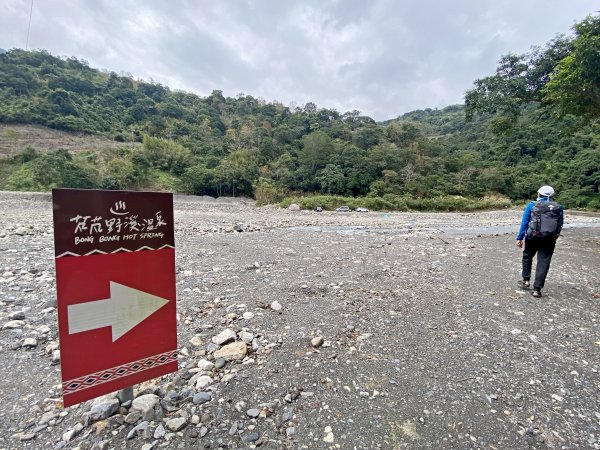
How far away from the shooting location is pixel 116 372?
1759 millimetres

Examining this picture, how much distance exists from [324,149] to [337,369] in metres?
43.4

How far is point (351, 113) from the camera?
2992 inches

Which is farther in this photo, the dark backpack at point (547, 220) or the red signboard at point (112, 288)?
the dark backpack at point (547, 220)

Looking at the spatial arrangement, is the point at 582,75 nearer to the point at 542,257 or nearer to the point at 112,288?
the point at 542,257

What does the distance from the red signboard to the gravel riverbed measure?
0.44 m

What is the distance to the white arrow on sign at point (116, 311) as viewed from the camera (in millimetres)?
1611

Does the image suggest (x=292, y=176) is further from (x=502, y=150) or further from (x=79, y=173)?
(x=502, y=150)

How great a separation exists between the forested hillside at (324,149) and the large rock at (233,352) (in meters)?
9.18

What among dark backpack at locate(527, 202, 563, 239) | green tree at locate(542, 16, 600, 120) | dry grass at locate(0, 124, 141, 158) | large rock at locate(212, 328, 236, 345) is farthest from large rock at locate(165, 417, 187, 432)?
dry grass at locate(0, 124, 141, 158)

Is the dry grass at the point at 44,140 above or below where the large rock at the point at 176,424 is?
above

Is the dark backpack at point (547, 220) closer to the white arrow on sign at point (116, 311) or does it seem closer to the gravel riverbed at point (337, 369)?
the gravel riverbed at point (337, 369)

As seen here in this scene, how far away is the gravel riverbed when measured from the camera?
186 centimetres

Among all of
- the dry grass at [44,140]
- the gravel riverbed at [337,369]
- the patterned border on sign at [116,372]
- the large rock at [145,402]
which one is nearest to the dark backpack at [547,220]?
the gravel riverbed at [337,369]

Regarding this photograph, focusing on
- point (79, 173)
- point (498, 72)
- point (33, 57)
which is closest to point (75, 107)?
point (33, 57)
